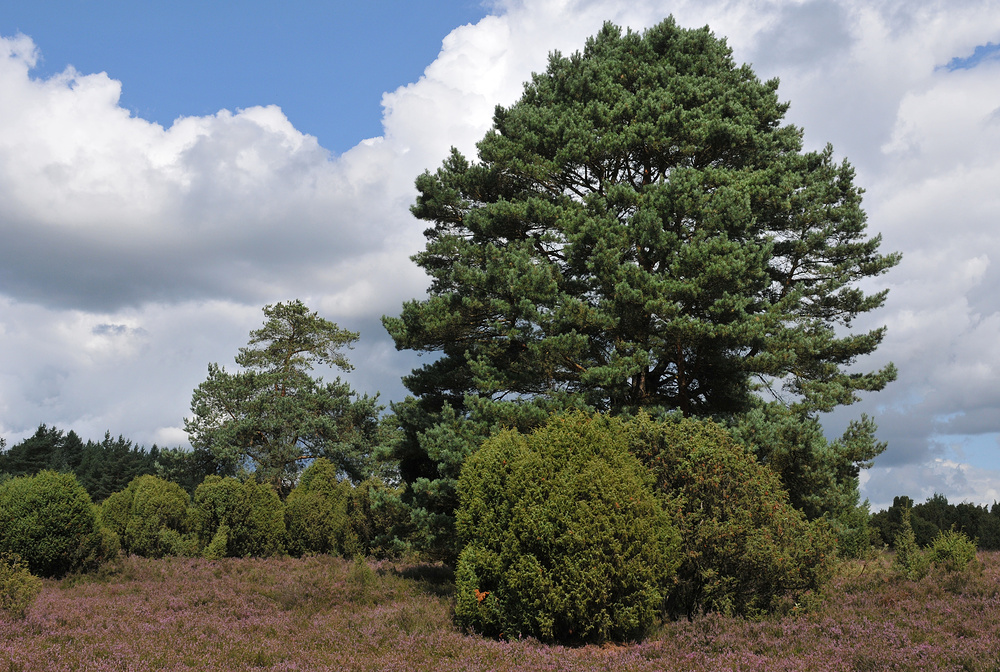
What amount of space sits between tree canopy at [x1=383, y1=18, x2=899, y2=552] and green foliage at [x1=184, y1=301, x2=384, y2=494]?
17651mm

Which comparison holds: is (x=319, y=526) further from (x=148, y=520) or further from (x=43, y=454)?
(x=43, y=454)

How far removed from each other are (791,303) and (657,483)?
8.76 m

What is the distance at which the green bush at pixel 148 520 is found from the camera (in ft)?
73.5

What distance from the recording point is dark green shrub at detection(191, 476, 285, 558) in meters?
23.2

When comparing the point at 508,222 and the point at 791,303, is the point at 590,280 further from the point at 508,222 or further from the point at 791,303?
the point at 791,303

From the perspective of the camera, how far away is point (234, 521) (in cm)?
2328

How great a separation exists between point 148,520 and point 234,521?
2.78 metres

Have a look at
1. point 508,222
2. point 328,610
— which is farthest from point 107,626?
point 508,222

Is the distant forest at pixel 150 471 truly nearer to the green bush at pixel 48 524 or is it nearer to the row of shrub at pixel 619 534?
the green bush at pixel 48 524

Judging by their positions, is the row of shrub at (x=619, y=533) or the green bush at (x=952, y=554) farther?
the green bush at (x=952, y=554)

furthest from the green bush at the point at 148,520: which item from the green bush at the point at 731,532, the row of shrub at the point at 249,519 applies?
the green bush at the point at 731,532

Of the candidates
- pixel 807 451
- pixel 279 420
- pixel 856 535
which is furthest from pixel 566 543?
pixel 279 420

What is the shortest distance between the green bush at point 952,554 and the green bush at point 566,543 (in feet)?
25.5

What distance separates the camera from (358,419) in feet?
125
